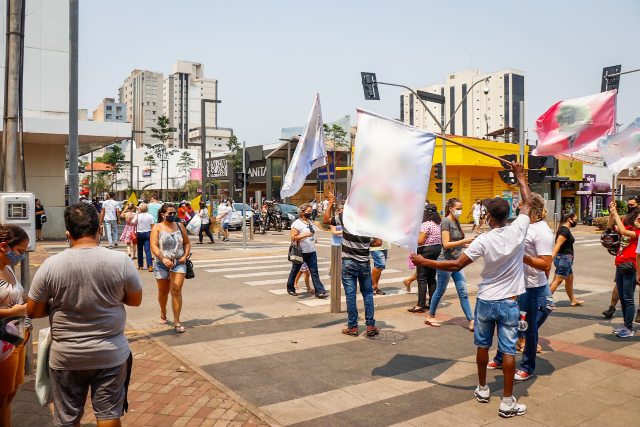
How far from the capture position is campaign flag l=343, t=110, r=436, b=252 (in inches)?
201

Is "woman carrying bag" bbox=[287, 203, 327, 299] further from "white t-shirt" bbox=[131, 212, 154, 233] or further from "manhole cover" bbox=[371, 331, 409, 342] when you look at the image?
"white t-shirt" bbox=[131, 212, 154, 233]

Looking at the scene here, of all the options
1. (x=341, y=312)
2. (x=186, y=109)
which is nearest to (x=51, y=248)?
(x=341, y=312)

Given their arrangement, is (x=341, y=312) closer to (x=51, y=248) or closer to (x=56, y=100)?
(x=51, y=248)

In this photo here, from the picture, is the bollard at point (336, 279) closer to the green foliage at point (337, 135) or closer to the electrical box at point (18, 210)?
the electrical box at point (18, 210)

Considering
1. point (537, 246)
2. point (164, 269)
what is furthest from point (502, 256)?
point (164, 269)

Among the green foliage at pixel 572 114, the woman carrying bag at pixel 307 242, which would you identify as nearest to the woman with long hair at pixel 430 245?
the woman carrying bag at pixel 307 242

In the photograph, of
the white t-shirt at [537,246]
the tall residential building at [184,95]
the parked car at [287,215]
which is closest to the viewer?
the white t-shirt at [537,246]

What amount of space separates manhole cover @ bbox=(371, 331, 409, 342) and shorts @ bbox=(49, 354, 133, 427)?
4282 mm

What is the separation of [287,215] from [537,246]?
1025 inches

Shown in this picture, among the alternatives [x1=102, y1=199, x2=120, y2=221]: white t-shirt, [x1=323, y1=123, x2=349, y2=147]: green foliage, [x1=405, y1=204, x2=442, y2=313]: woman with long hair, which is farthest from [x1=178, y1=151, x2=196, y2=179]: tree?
[x1=405, y1=204, x2=442, y2=313]: woman with long hair

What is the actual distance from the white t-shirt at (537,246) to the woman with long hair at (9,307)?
4.68 meters

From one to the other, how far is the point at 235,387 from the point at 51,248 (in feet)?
48.6

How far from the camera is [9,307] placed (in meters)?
3.65

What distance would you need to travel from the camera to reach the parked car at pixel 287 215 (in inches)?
1221
